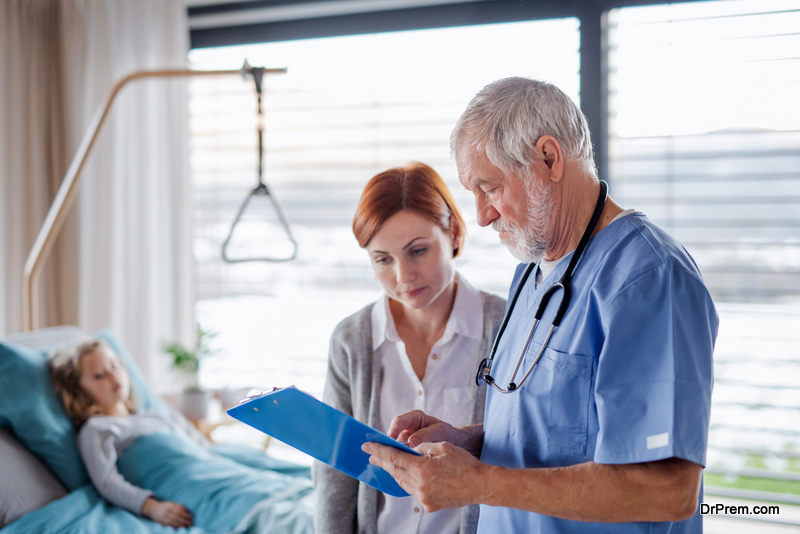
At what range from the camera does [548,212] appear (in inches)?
38.8

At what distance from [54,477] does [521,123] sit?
1.94m

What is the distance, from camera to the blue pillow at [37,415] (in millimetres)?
2031

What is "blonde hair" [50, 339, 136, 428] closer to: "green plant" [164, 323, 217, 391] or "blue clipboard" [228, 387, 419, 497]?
"green plant" [164, 323, 217, 391]

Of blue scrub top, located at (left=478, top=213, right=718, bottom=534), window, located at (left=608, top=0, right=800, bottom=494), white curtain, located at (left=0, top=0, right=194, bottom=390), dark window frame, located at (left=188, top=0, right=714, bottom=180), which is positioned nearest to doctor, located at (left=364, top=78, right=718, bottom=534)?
blue scrub top, located at (left=478, top=213, right=718, bottom=534)

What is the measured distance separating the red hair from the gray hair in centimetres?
40

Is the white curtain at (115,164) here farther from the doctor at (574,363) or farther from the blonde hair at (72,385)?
the doctor at (574,363)

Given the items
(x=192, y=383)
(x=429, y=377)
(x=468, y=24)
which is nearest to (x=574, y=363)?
(x=429, y=377)

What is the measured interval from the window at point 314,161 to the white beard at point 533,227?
174 centimetres

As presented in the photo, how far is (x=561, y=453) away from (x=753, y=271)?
1871 millimetres

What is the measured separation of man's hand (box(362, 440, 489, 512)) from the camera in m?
0.88

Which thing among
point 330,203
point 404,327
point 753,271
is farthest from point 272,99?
point 753,271

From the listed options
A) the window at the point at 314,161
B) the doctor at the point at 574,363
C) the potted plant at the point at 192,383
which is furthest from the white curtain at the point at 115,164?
the doctor at the point at 574,363

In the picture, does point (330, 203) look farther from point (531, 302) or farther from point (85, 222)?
point (531, 302)

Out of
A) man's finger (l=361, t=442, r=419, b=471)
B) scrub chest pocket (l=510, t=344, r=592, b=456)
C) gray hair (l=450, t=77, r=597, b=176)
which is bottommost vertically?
man's finger (l=361, t=442, r=419, b=471)
